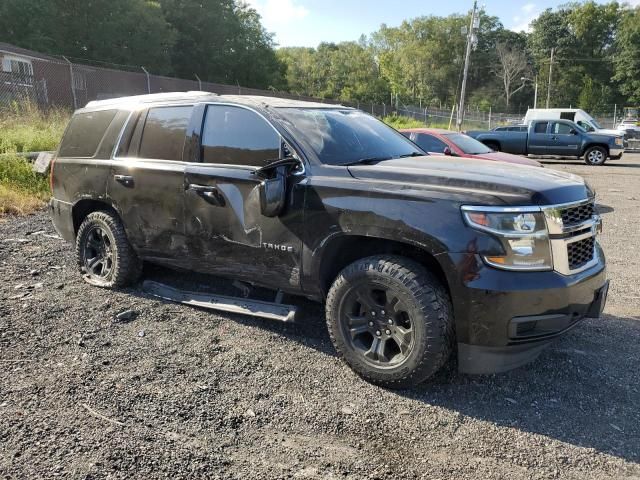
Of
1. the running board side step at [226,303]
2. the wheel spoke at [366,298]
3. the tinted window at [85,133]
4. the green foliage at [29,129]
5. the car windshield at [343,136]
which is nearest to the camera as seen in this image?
the wheel spoke at [366,298]

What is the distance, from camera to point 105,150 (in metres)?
4.80

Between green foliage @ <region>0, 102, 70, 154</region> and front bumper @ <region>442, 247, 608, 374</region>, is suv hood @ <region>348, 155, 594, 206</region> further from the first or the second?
green foliage @ <region>0, 102, 70, 154</region>

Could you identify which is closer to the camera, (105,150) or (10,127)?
(105,150)

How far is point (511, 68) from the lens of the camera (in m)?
83.9

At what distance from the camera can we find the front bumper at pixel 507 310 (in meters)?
2.88

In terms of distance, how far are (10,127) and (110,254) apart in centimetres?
858

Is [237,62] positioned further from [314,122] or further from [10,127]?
[314,122]

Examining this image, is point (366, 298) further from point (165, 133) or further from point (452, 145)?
point (452, 145)

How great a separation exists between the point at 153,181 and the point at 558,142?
19226 millimetres

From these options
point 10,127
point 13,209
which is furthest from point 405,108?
point 13,209

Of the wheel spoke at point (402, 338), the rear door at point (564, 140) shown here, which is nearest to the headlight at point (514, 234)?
the wheel spoke at point (402, 338)

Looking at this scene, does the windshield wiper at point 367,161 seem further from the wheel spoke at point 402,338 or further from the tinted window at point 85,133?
the tinted window at point 85,133

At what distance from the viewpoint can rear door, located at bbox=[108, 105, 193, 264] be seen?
4.25 m

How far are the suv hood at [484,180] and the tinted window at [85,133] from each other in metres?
2.71
